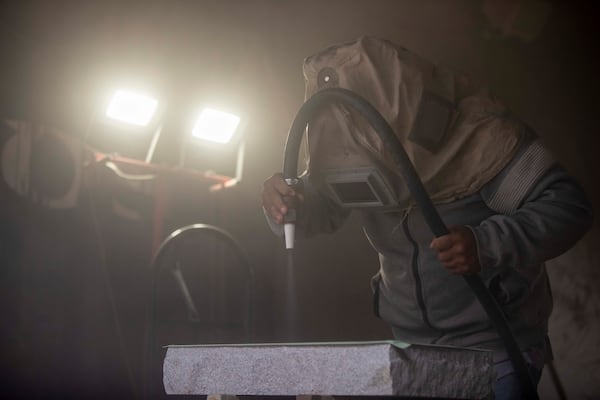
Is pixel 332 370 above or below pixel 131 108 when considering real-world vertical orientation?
below

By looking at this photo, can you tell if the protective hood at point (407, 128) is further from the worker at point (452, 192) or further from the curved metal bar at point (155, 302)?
the curved metal bar at point (155, 302)

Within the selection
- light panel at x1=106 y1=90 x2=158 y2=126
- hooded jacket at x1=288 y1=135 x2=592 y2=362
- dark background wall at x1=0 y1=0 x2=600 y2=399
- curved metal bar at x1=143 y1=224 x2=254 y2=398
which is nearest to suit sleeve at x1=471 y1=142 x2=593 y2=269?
hooded jacket at x1=288 y1=135 x2=592 y2=362

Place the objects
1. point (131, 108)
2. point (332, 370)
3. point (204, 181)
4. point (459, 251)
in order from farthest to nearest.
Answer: point (204, 181)
point (131, 108)
point (459, 251)
point (332, 370)

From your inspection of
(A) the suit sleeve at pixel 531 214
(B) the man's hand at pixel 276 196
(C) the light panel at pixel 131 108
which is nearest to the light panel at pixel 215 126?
(C) the light panel at pixel 131 108

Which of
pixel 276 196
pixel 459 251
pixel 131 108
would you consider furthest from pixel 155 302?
pixel 131 108

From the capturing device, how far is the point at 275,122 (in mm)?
3047

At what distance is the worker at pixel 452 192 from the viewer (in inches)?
43.9

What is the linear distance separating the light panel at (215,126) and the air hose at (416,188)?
6.06ft

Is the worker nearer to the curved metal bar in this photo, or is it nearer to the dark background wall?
the curved metal bar

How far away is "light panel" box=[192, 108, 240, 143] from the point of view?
2910mm

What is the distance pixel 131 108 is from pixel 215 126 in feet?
1.32

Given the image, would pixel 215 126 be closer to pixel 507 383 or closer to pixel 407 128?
pixel 407 128

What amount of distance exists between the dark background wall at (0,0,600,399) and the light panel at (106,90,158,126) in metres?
0.07

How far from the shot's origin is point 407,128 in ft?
3.86
